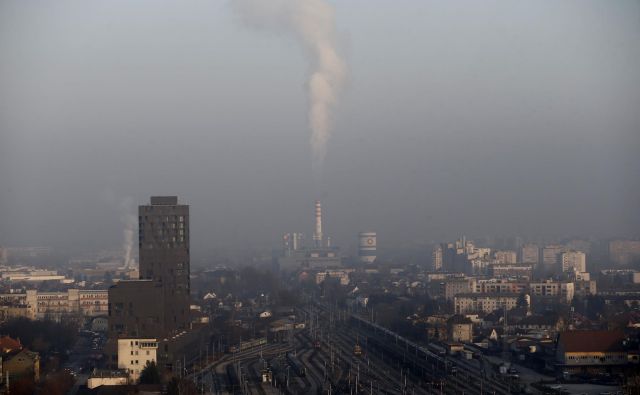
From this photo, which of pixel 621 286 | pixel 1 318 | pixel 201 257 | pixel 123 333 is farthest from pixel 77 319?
pixel 201 257

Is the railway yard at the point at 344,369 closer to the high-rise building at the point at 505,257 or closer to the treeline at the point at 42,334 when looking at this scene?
the treeline at the point at 42,334

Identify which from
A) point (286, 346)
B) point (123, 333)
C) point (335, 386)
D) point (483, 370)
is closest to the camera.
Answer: point (335, 386)

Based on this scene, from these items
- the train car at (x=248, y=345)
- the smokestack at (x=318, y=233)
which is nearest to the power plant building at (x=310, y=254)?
the smokestack at (x=318, y=233)

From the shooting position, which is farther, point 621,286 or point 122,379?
point 621,286

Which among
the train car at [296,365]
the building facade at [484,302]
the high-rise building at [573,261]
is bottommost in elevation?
the train car at [296,365]

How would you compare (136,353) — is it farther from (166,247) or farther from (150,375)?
(166,247)

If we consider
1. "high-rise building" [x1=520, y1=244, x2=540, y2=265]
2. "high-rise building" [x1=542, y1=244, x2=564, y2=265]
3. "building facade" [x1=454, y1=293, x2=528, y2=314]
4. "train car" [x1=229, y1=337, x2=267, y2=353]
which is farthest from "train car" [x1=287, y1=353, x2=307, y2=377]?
"high-rise building" [x1=520, y1=244, x2=540, y2=265]

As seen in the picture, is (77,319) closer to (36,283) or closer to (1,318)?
(1,318)
